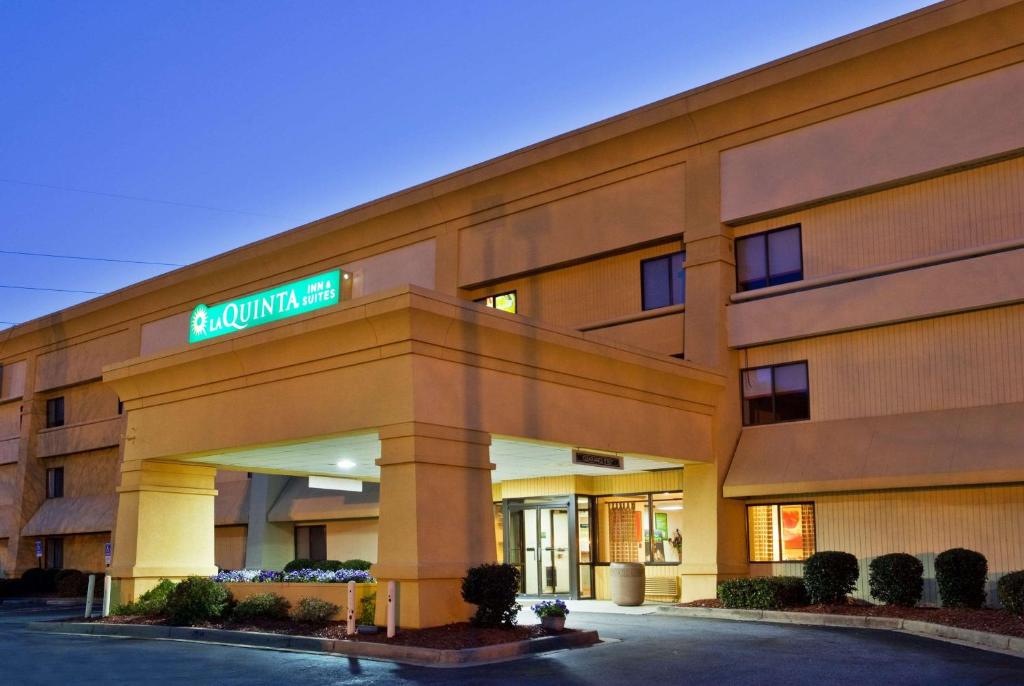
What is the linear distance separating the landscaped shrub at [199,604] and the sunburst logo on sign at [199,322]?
8705 mm

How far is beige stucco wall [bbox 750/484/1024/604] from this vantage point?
2295 cm

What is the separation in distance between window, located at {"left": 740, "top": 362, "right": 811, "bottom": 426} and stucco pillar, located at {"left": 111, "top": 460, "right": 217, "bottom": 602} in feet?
45.7

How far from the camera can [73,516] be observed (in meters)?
45.7

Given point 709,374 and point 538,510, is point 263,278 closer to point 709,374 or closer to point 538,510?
point 538,510

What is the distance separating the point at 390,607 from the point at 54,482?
36260mm

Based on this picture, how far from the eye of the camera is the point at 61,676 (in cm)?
1523

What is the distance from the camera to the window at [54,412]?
49.5 metres

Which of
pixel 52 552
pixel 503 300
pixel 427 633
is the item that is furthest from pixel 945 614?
pixel 52 552

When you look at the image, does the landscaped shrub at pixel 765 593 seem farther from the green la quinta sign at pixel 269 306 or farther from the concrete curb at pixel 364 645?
the green la quinta sign at pixel 269 306

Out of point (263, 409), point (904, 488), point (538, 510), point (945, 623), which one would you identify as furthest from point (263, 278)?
point (945, 623)

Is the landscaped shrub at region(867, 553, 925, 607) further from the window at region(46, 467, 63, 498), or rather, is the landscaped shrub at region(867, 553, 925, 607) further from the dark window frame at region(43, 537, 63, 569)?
the window at region(46, 467, 63, 498)

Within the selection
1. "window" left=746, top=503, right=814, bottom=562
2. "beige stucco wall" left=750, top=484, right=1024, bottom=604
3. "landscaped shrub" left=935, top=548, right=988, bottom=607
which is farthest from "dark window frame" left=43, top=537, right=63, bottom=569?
"landscaped shrub" left=935, top=548, right=988, bottom=607

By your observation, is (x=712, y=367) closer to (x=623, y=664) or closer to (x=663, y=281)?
(x=663, y=281)

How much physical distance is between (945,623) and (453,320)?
10567mm
